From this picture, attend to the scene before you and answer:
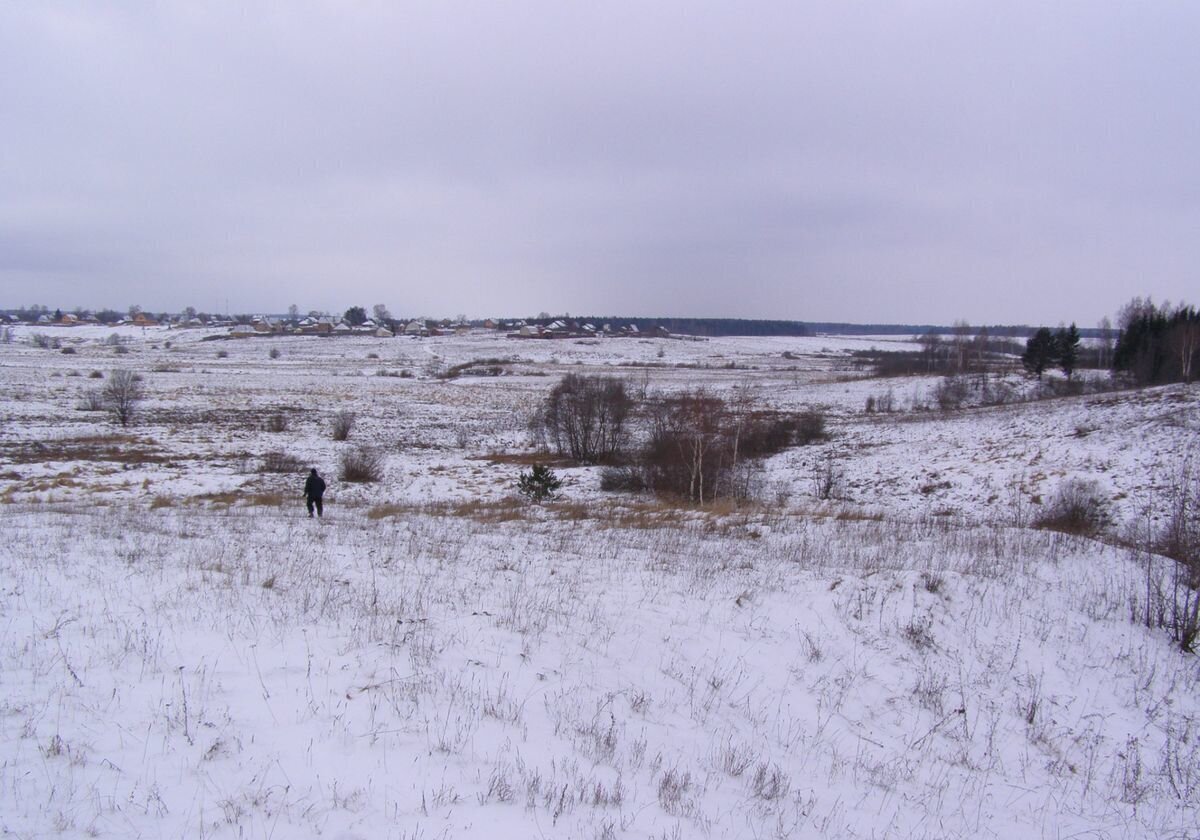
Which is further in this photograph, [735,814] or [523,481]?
[523,481]

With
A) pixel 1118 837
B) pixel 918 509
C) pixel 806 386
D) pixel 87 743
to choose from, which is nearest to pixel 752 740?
pixel 1118 837

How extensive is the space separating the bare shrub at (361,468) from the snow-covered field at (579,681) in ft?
32.5

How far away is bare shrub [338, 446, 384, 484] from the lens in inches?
934

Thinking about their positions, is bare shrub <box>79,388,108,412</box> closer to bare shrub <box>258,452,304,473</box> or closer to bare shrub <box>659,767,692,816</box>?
bare shrub <box>258,452,304,473</box>

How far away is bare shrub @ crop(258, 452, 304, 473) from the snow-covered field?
11297mm

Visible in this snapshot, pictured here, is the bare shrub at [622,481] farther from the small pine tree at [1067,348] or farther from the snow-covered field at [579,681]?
the small pine tree at [1067,348]

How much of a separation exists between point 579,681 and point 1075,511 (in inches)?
653

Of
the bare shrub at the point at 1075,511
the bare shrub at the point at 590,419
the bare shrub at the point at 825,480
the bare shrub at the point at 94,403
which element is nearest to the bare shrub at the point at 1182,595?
the bare shrub at the point at 1075,511

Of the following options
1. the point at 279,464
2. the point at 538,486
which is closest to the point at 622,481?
the point at 538,486

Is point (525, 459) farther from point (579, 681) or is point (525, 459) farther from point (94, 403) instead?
point (94, 403)

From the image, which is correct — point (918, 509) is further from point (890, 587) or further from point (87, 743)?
point (87, 743)

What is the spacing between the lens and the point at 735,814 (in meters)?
4.15

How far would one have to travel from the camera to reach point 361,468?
23969 mm

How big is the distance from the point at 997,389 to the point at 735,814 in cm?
5856
